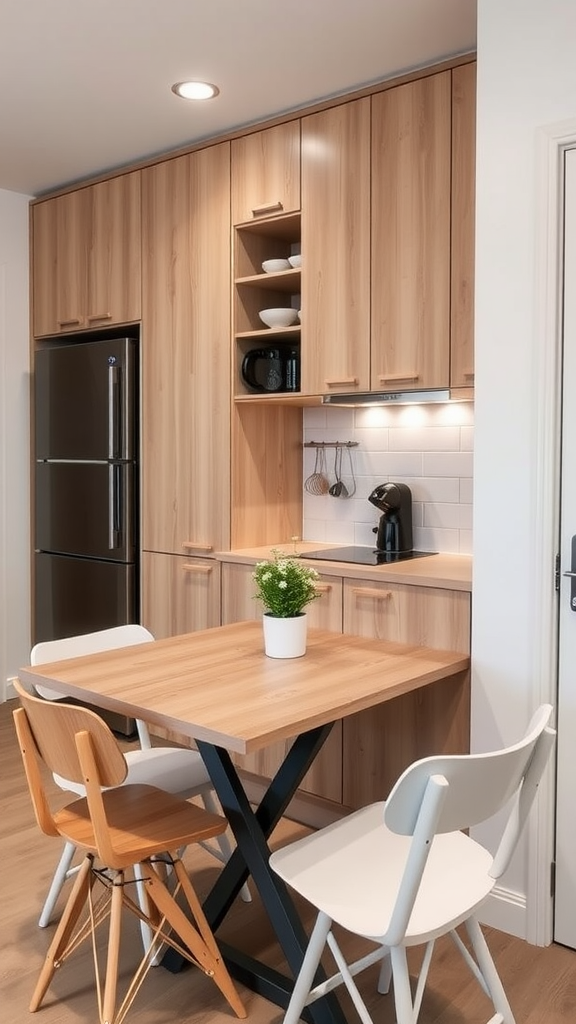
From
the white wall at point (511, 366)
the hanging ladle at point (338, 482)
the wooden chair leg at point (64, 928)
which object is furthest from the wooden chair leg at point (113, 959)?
the hanging ladle at point (338, 482)

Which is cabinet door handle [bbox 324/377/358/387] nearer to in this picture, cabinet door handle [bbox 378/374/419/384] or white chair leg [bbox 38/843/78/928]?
cabinet door handle [bbox 378/374/419/384]

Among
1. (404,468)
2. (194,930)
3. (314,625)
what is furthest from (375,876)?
(404,468)

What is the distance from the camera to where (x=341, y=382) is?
305cm

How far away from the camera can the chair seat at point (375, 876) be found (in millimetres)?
1618

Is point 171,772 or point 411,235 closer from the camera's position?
point 171,772

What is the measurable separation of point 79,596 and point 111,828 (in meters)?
2.22

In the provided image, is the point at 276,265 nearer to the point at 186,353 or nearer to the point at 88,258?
the point at 186,353

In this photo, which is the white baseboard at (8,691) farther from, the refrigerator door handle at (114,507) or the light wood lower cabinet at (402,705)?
the light wood lower cabinet at (402,705)

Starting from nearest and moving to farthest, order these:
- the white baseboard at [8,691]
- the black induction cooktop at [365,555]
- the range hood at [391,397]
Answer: the range hood at [391,397] < the black induction cooktop at [365,555] < the white baseboard at [8,691]

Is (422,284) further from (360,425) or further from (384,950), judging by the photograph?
(384,950)

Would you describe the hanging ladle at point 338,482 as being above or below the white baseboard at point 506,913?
above

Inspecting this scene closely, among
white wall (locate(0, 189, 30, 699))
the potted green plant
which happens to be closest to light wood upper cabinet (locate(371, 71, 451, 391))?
the potted green plant

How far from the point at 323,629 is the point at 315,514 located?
33.6 inches

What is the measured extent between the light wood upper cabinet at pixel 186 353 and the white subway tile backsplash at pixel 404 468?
0.44m
